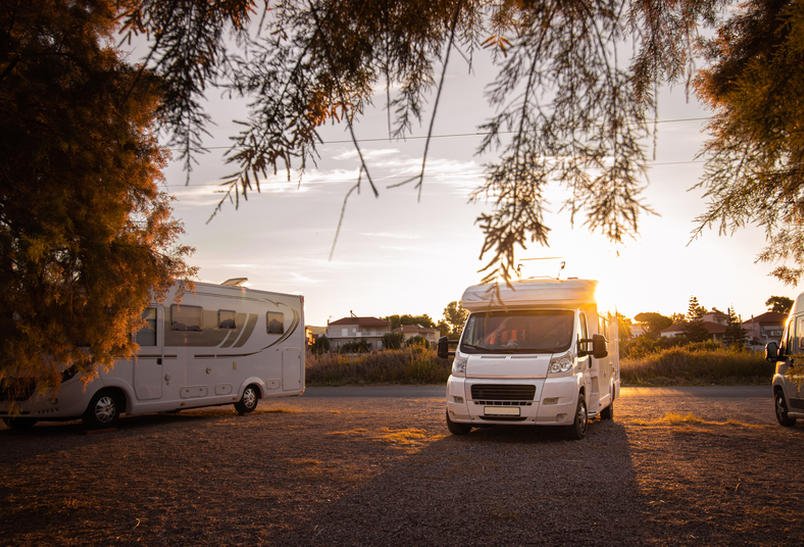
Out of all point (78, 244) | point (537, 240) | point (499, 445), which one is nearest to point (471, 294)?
point (499, 445)

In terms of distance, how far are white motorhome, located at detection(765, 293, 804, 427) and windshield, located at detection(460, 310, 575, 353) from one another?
12.2 ft

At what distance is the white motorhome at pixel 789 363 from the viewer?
12586 millimetres

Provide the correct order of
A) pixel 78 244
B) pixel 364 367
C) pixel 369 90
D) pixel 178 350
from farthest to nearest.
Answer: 1. pixel 364 367
2. pixel 178 350
3. pixel 78 244
4. pixel 369 90

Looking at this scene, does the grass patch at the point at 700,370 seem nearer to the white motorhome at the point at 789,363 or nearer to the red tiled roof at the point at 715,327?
the white motorhome at the point at 789,363

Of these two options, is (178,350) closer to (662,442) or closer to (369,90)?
(662,442)

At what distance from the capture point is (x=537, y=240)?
9.40ft

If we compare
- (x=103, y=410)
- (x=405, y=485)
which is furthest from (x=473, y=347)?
(x=103, y=410)

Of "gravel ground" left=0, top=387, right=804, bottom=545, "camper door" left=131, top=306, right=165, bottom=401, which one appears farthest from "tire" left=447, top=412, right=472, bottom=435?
"camper door" left=131, top=306, right=165, bottom=401

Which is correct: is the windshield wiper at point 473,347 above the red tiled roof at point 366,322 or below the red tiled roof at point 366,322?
below

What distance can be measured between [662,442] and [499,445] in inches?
97.3

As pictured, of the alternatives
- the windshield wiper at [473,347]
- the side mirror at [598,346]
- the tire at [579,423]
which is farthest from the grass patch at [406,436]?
the side mirror at [598,346]

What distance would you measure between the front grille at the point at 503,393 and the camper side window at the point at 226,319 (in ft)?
23.3

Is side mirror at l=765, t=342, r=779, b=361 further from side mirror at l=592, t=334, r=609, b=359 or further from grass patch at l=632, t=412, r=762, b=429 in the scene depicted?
side mirror at l=592, t=334, r=609, b=359

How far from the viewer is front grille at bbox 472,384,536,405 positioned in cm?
1133
